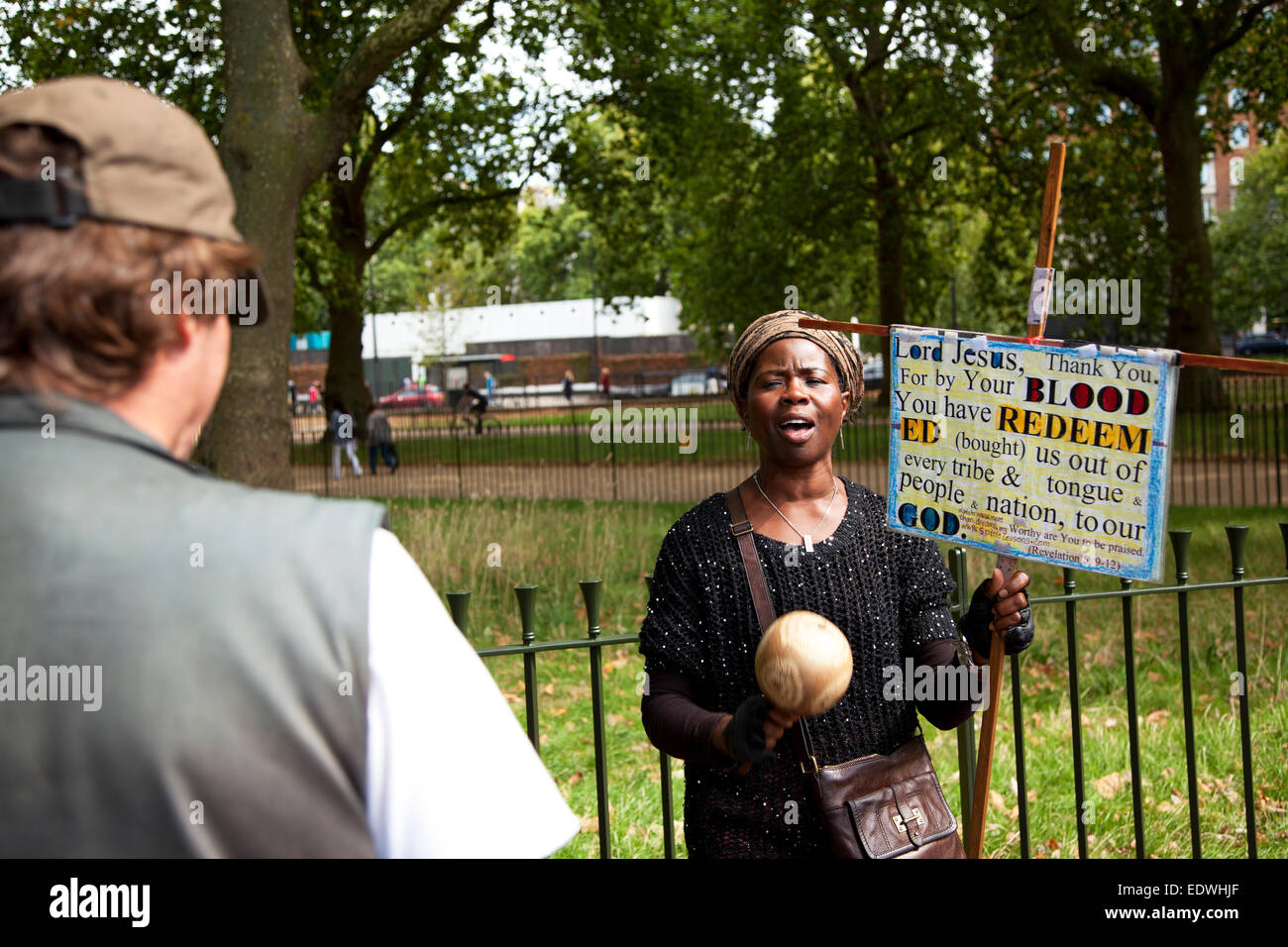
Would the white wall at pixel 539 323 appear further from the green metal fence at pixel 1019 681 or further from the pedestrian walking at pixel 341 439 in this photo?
the green metal fence at pixel 1019 681

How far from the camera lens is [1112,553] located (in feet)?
7.73

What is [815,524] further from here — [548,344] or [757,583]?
[548,344]

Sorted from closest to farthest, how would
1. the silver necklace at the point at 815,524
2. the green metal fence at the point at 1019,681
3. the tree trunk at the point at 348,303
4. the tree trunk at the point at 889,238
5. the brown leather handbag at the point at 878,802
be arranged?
1. the brown leather handbag at the point at 878,802
2. the silver necklace at the point at 815,524
3. the green metal fence at the point at 1019,681
4. the tree trunk at the point at 889,238
5. the tree trunk at the point at 348,303

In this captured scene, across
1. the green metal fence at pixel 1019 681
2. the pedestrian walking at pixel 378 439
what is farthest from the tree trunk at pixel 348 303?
the green metal fence at pixel 1019 681

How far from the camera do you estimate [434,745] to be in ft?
3.65

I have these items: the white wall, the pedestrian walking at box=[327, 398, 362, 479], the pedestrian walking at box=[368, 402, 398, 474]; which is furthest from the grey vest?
the white wall

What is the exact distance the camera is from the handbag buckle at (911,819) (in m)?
2.25

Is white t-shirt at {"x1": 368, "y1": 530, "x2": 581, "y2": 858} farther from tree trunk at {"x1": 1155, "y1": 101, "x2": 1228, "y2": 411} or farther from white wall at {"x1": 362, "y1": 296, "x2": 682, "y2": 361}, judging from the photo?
white wall at {"x1": 362, "y1": 296, "x2": 682, "y2": 361}

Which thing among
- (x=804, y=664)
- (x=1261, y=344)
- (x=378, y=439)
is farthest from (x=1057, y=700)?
(x=1261, y=344)

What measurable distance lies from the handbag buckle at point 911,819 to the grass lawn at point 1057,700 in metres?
2.64

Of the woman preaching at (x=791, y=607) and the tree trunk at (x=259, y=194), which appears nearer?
the woman preaching at (x=791, y=607)

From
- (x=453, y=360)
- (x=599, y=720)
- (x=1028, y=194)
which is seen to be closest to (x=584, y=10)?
(x=1028, y=194)

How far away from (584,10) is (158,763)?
17.0 m
